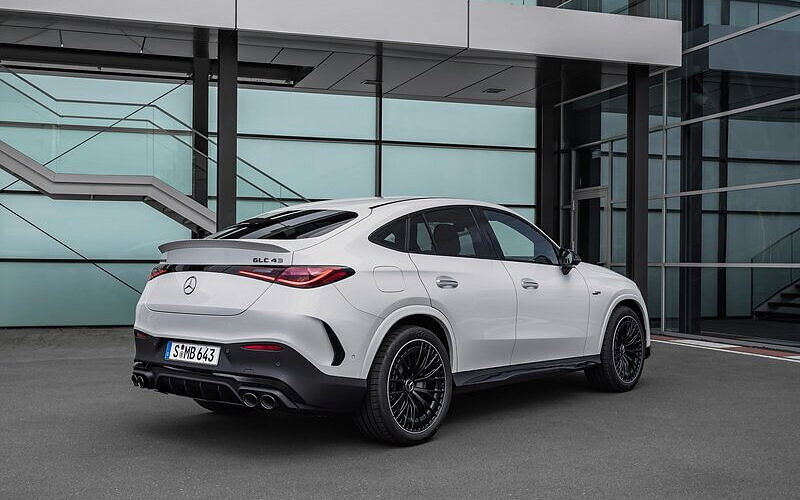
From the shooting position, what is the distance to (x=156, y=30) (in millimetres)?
11031

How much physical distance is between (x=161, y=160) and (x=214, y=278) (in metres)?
7.69

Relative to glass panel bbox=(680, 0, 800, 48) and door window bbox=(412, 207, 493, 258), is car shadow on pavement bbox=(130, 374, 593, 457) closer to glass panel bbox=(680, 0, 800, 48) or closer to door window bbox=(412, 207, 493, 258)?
door window bbox=(412, 207, 493, 258)

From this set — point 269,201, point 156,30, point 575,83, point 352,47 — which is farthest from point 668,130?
point 156,30

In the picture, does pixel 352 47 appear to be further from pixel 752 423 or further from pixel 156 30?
pixel 752 423

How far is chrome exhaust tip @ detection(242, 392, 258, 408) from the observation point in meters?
4.94

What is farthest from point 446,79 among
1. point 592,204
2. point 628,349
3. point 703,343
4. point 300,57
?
point 628,349

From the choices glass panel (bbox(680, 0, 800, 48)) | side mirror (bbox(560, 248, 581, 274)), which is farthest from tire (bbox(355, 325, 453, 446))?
glass panel (bbox(680, 0, 800, 48))

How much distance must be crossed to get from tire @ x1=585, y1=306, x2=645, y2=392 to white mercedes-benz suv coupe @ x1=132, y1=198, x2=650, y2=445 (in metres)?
0.90

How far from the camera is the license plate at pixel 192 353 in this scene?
5.09 metres

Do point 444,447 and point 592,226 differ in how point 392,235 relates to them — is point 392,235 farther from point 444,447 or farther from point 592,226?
point 592,226

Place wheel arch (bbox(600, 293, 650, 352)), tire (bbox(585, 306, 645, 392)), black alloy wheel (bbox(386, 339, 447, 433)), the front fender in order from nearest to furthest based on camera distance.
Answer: black alloy wheel (bbox(386, 339, 447, 433))
the front fender
tire (bbox(585, 306, 645, 392))
wheel arch (bbox(600, 293, 650, 352))

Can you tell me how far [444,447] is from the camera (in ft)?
17.8

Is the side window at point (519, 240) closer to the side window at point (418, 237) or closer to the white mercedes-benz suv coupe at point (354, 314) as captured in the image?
the white mercedes-benz suv coupe at point (354, 314)

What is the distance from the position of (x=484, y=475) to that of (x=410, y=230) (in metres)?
1.82
